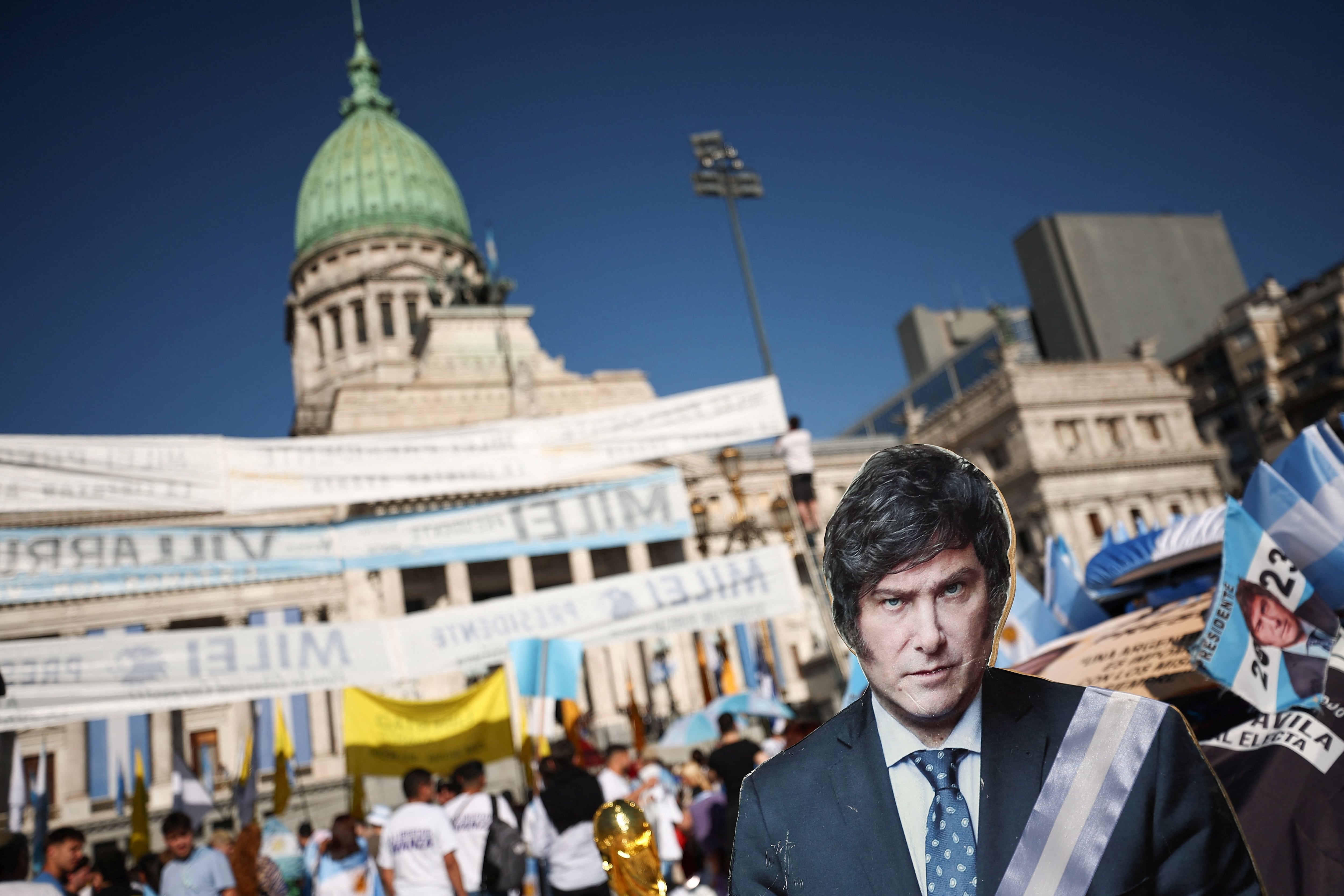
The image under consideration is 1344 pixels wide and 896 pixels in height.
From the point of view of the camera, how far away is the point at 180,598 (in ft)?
108

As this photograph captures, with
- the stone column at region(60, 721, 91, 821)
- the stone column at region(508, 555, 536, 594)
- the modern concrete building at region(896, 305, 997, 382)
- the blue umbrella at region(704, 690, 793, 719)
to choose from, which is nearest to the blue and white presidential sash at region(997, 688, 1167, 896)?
the blue umbrella at region(704, 690, 793, 719)

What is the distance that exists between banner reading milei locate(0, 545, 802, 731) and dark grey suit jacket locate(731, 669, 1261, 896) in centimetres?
476

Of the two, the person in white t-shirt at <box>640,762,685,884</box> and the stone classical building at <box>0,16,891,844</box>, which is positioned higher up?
the stone classical building at <box>0,16,891,844</box>

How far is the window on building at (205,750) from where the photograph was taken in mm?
34031

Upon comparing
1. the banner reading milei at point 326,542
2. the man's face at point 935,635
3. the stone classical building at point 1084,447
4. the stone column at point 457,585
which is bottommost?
the man's face at point 935,635

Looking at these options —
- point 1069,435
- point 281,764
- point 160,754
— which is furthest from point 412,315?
point 281,764

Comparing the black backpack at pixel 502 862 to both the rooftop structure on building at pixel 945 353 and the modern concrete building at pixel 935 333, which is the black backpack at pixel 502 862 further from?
the modern concrete building at pixel 935 333

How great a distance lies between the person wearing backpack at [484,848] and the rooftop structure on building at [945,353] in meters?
65.1

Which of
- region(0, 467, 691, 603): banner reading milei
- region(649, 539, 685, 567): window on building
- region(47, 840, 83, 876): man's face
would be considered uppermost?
region(649, 539, 685, 567): window on building

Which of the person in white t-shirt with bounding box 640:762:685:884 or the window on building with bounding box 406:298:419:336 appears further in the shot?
the window on building with bounding box 406:298:419:336

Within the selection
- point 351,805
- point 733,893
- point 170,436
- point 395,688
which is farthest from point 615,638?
point 395,688

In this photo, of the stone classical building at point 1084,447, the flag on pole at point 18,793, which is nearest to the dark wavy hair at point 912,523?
the flag on pole at point 18,793

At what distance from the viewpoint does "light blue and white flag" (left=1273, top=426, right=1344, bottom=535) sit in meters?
4.28

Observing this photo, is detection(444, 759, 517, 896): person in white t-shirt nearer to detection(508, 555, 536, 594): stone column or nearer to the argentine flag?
the argentine flag
